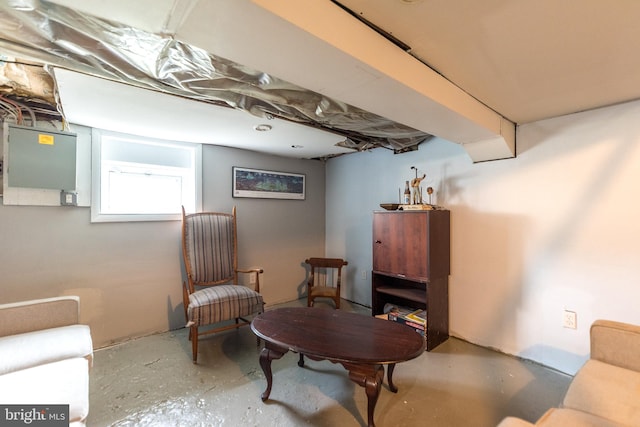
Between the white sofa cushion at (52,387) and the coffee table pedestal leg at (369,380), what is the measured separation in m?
1.20

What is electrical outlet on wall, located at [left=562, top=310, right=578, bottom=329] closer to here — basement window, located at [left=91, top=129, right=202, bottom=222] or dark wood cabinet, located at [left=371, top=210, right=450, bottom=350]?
dark wood cabinet, located at [left=371, top=210, right=450, bottom=350]

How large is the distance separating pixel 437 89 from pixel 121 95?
6.49 feet

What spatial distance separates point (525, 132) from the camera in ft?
7.43

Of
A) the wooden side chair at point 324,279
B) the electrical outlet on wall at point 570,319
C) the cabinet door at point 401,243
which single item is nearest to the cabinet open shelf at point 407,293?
the cabinet door at point 401,243

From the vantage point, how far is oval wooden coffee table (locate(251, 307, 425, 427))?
1.44 meters

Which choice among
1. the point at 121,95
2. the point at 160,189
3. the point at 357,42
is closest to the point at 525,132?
the point at 357,42

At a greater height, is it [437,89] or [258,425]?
[437,89]

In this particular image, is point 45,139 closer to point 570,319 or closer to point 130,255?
point 130,255

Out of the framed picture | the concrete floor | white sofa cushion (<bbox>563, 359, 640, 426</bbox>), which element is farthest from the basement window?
white sofa cushion (<bbox>563, 359, 640, 426</bbox>)

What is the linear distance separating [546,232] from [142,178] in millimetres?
3720

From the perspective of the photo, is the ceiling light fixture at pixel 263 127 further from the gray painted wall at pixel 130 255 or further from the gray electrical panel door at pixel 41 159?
the gray electrical panel door at pixel 41 159

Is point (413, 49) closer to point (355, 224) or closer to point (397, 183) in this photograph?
point (397, 183)

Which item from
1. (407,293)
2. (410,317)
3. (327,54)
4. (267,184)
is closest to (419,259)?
(407,293)

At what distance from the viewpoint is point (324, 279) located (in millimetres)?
4023
